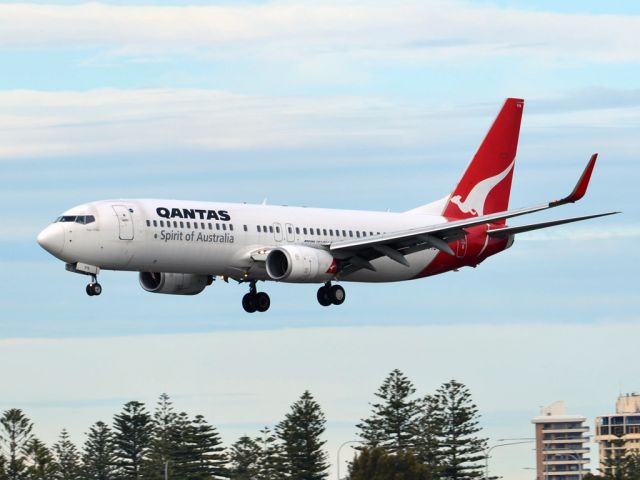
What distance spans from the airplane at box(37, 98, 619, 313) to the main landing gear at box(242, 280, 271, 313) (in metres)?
0.05

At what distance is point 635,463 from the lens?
159250 mm

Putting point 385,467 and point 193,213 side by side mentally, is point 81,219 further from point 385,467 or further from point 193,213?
point 385,467

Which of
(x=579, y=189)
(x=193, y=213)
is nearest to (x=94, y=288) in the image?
(x=193, y=213)

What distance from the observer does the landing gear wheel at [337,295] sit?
81938 millimetres

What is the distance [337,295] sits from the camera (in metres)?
82.0

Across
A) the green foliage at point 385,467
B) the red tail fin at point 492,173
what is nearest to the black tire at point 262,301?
the red tail fin at point 492,173

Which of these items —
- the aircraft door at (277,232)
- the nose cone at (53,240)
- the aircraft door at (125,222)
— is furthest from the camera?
the aircraft door at (277,232)

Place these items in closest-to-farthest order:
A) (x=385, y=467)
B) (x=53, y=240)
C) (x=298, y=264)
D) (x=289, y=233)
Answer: (x=53, y=240), (x=298, y=264), (x=289, y=233), (x=385, y=467)

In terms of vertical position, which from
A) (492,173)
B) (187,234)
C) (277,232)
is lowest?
(187,234)

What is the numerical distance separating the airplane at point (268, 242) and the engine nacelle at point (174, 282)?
48mm

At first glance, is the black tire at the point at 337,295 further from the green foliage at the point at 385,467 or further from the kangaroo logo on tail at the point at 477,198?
the green foliage at the point at 385,467

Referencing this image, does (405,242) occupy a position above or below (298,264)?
above

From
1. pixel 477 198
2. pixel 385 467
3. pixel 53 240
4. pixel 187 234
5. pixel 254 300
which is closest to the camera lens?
pixel 53 240

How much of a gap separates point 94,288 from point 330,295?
12937 millimetres
